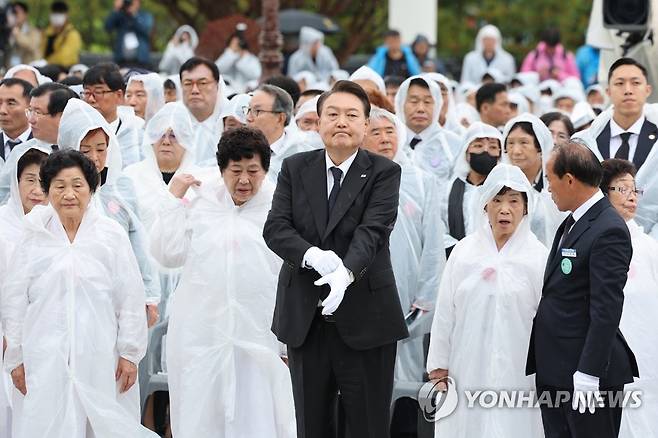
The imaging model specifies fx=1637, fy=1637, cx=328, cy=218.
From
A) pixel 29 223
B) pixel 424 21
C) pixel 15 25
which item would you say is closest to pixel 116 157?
pixel 29 223

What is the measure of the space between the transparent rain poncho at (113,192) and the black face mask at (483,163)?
2336 millimetres

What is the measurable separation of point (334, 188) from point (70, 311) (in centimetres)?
156

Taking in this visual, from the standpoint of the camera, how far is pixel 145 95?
12.4 m

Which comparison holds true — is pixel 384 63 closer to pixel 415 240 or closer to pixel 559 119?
pixel 559 119

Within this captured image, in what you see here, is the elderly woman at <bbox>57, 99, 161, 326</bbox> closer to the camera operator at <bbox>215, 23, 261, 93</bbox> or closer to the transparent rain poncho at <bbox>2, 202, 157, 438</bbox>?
the transparent rain poncho at <bbox>2, 202, 157, 438</bbox>

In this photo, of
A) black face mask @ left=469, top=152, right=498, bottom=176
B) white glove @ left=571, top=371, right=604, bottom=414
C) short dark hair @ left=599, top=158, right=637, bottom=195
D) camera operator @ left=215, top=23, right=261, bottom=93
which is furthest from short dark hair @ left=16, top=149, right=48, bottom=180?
camera operator @ left=215, top=23, right=261, bottom=93

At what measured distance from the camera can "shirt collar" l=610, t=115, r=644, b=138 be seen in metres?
10.3

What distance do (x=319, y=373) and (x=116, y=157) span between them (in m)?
2.12

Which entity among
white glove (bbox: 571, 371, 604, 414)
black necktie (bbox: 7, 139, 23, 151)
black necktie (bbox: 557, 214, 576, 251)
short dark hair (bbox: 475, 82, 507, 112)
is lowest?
white glove (bbox: 571, 371, 604, 414)

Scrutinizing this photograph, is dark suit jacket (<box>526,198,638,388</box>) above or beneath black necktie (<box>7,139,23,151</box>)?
beneath

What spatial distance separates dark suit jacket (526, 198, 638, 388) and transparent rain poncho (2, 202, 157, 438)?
7.04 ft

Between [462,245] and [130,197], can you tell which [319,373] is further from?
[130,197]

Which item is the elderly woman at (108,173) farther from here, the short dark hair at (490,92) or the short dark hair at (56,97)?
the short dark hair at (490,92)

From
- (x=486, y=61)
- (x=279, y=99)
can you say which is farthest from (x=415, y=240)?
(x=486, y=61)
